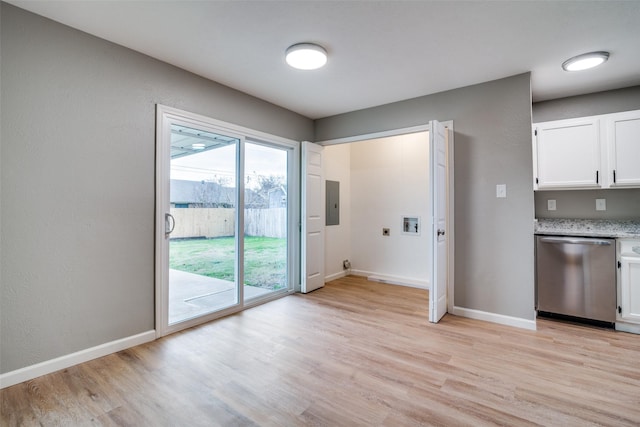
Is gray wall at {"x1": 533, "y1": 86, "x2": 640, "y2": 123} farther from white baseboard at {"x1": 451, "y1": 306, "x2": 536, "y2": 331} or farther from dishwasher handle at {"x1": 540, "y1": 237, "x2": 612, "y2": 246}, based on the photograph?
white baseboard at {"x1": 451, "y1": 306, "x2": 536, "y2": 331}

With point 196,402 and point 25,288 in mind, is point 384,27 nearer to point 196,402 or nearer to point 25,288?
point 196,402

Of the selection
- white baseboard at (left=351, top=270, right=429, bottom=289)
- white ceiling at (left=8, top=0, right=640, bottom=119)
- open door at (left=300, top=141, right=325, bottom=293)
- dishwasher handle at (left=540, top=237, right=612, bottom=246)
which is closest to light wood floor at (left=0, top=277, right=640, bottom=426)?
dishwasher handle at (left=540, top=237, right=612, bottom=246)

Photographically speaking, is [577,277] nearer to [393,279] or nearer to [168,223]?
[393,279]

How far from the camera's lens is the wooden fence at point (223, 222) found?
2.90 meters

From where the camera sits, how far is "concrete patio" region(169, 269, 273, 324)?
291 cm

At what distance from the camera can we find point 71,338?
2164 mm

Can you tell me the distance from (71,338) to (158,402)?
3.29ft

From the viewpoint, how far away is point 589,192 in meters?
3.36

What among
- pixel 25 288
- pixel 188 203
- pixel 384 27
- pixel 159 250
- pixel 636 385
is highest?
pixel 384 27

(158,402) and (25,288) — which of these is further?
(25,288)

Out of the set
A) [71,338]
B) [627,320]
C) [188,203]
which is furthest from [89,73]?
[627,320]

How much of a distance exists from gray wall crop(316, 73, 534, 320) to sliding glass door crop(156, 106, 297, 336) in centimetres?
216

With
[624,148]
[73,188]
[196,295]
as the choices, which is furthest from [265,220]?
[624,148]

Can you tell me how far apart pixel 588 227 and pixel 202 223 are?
4.28m
